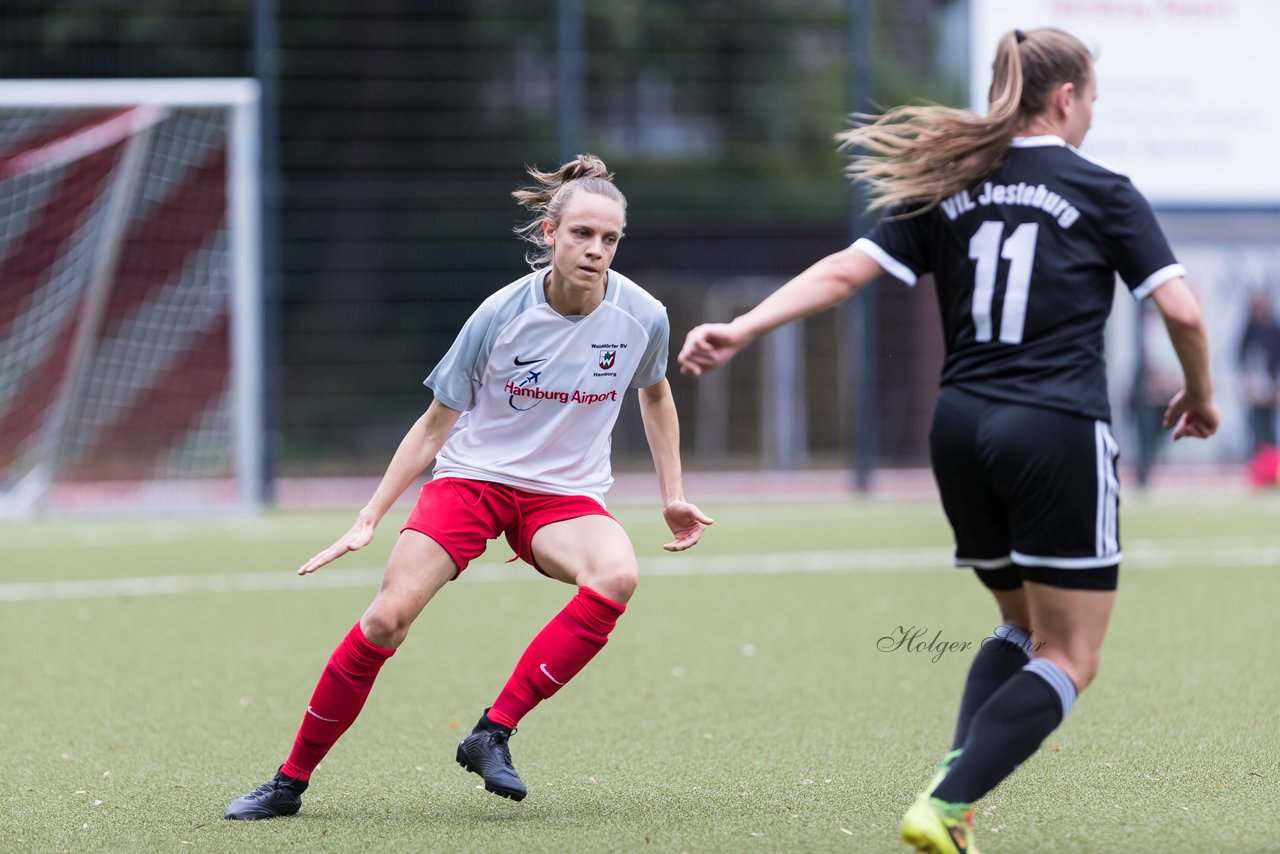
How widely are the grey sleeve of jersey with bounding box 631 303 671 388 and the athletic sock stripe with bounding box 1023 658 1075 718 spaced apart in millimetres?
1398

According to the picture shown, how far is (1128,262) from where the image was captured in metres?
3.62

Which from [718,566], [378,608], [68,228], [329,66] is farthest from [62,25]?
[378,608]

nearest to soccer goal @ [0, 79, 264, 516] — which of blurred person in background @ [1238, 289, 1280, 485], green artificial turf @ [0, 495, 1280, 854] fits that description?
green artificial turf @ [0, 495, 1280, 854]

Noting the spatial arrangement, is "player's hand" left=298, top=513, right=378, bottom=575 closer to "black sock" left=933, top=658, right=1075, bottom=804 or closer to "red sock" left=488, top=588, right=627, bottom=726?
"red sock" left=488, top=588, right=627, bottom=726

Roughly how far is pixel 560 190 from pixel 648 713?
2.12m

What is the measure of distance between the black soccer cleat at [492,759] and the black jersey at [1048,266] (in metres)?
1.57

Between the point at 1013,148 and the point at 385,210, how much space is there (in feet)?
49.8

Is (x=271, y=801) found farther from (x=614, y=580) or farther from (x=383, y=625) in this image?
(x=614, y=580)

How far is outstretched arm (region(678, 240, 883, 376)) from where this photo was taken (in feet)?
12.1

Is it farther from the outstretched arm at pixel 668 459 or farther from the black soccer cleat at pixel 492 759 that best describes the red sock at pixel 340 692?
the outstretched arm at pixel 668 459

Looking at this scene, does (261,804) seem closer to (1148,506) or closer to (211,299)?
(211,299)

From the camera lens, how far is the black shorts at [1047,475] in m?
3.57

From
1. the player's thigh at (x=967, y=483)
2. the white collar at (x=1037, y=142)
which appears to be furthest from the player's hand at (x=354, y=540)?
the white collar at (x=1037, y=142)

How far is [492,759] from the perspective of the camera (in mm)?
4422
